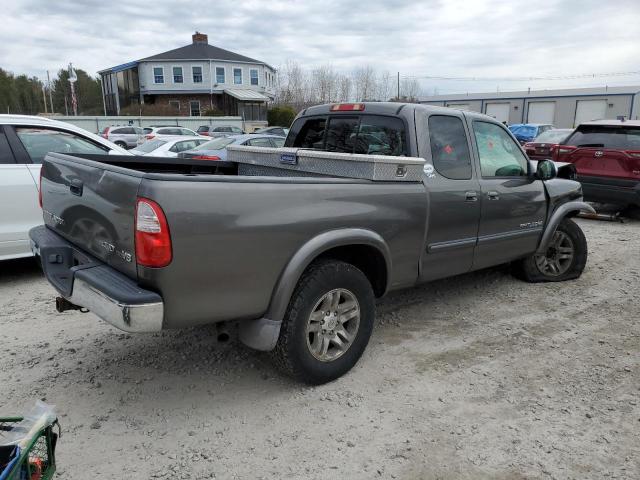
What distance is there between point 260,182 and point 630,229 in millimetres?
8240

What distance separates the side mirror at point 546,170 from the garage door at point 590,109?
5233cm

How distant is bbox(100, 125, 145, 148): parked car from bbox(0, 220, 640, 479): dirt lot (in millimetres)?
23254

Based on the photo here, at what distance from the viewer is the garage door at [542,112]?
175 feet

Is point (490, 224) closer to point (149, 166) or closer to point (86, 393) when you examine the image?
point (149, 166)

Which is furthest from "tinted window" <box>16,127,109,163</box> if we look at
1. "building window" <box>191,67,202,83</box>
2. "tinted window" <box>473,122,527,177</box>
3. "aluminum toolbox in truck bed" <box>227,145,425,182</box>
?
"building window" <box>191,67,202,83</box>

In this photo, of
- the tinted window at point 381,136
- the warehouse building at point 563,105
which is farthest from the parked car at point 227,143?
the warehouse building at point 563,105

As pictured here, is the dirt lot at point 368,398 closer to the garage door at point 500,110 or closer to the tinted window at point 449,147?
the tinted window at point 449,147

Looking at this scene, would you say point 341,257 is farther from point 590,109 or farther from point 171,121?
point 590,109

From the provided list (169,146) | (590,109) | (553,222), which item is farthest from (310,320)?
(590,109)

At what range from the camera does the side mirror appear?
500 centimetres

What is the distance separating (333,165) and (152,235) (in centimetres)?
165

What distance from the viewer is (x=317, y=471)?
2.71 metres

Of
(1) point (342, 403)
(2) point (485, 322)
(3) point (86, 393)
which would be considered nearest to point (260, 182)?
(1) point (342, 403)

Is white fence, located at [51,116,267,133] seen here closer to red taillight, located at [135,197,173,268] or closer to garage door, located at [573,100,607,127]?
garage door, located at [573,100,607,127]
